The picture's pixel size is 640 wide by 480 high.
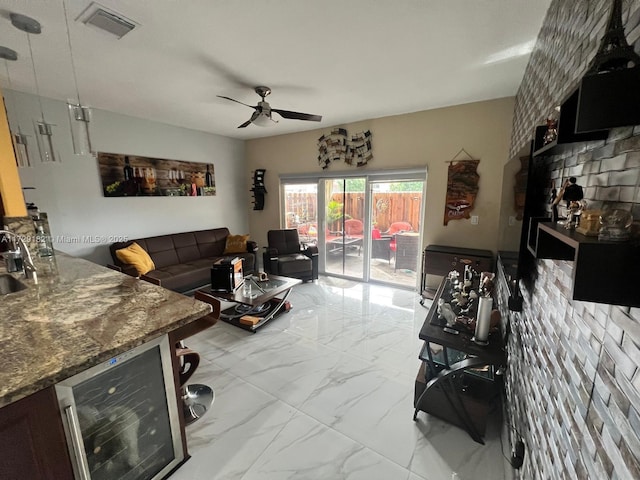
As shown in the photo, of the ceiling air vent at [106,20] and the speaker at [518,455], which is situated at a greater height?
the ceiling air vent at [106,20]

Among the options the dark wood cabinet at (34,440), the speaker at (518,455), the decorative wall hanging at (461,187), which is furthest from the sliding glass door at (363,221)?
the dark wood cabinet at (34,440)

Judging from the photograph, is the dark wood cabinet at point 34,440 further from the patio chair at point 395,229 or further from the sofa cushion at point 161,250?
the patio chair at point 395,229

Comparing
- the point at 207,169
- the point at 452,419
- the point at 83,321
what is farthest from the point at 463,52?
the point at 207,169

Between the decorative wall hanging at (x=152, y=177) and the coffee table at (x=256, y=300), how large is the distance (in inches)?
82.9

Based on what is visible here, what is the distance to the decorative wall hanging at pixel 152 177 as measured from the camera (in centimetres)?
373

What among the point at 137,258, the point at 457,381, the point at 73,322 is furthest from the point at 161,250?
the point at 457,381

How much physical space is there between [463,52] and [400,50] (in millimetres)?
531

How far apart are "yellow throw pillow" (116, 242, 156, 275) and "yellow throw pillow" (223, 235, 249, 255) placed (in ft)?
4.16

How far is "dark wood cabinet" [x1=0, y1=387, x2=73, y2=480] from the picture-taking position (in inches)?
33.3

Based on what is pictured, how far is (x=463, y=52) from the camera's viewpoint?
2146 mm

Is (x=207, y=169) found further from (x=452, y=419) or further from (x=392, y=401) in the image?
(x=452, y=419)

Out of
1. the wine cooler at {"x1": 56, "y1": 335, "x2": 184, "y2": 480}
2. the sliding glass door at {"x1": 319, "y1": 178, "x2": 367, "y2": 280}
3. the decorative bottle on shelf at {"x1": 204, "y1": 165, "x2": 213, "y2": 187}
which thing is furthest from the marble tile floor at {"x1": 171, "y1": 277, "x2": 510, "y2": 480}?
the decorative bottle on shelf at {"x1": 204, "y1": 165, "x2": 213, "y2": 187}

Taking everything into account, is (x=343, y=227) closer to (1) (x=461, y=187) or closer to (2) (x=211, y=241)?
(1) (x=461, y=187)

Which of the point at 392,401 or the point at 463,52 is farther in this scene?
the point at 463,52
